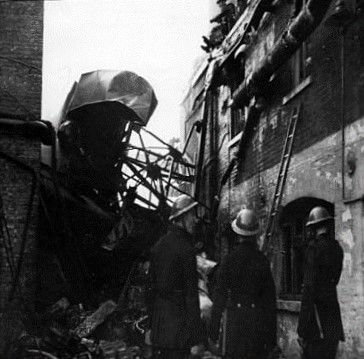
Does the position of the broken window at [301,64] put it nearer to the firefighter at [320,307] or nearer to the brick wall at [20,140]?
the firefighter at [320,307]

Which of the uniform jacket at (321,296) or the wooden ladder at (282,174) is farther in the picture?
the wooden ladder at (282,174)

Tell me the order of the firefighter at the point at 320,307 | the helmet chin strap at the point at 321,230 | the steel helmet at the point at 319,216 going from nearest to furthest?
the firefighter at the point at 320,307 < the helmet chin strap at the point at 321,230 < the steel helmet at the point at 319,216

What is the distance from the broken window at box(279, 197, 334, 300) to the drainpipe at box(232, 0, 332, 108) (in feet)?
7.81


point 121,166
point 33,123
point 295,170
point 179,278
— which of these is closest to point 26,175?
→ point 33,123

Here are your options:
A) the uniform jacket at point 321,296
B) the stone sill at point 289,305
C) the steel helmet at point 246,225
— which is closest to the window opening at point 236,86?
the stone sill at point 289,305

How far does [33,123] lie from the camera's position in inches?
404

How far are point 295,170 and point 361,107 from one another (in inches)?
89.5

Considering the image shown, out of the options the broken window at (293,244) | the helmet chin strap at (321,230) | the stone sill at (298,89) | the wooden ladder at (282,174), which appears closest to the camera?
the helmet chin strap at (321,230)

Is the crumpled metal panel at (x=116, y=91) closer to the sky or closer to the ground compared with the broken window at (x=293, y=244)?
closer to the sky

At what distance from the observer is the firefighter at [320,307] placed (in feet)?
19.7

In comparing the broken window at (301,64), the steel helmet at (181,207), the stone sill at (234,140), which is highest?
the broken window at (301,64)

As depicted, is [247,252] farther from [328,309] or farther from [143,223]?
[143,223]

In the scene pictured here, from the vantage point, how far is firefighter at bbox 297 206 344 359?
6020 millimetres

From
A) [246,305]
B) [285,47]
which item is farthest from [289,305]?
[246,305]
